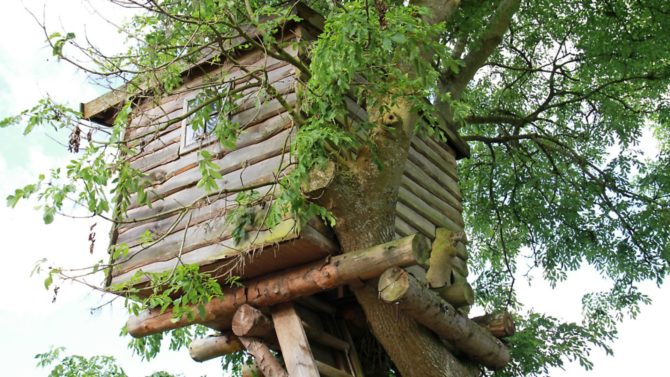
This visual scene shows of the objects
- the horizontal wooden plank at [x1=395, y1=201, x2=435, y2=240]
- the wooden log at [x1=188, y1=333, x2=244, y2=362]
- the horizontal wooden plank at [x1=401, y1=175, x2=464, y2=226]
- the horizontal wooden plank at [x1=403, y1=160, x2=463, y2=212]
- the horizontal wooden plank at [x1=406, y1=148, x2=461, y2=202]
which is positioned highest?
the horizontal wooden plank at [x1=406, y1=148, x2=461, y2=202]

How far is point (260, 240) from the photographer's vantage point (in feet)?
20.4

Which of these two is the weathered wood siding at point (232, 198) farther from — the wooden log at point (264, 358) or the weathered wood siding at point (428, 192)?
the wooden log at point (264, 358)

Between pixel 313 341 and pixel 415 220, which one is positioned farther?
pixel 415 220

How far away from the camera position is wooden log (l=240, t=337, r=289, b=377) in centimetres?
669

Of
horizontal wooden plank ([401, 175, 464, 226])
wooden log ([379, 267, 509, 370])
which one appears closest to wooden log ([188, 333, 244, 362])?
wooden log ([379, 267, 509, 370])

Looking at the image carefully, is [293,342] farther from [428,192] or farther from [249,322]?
[428,192]

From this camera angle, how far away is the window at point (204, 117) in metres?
6.25

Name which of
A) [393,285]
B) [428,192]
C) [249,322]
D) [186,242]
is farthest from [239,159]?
[428,192]

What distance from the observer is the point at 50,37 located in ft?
18.9

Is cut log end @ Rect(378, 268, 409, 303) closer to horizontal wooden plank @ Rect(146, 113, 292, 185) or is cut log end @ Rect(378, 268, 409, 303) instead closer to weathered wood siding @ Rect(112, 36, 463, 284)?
weathered wood siding @ Rect(112, 36, 463, 284)

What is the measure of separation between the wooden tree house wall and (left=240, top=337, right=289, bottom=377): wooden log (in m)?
0.62

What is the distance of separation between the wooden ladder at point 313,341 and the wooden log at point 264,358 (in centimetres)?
14

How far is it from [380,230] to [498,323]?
1.73 metres

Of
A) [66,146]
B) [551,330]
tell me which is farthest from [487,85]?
[66,146]
